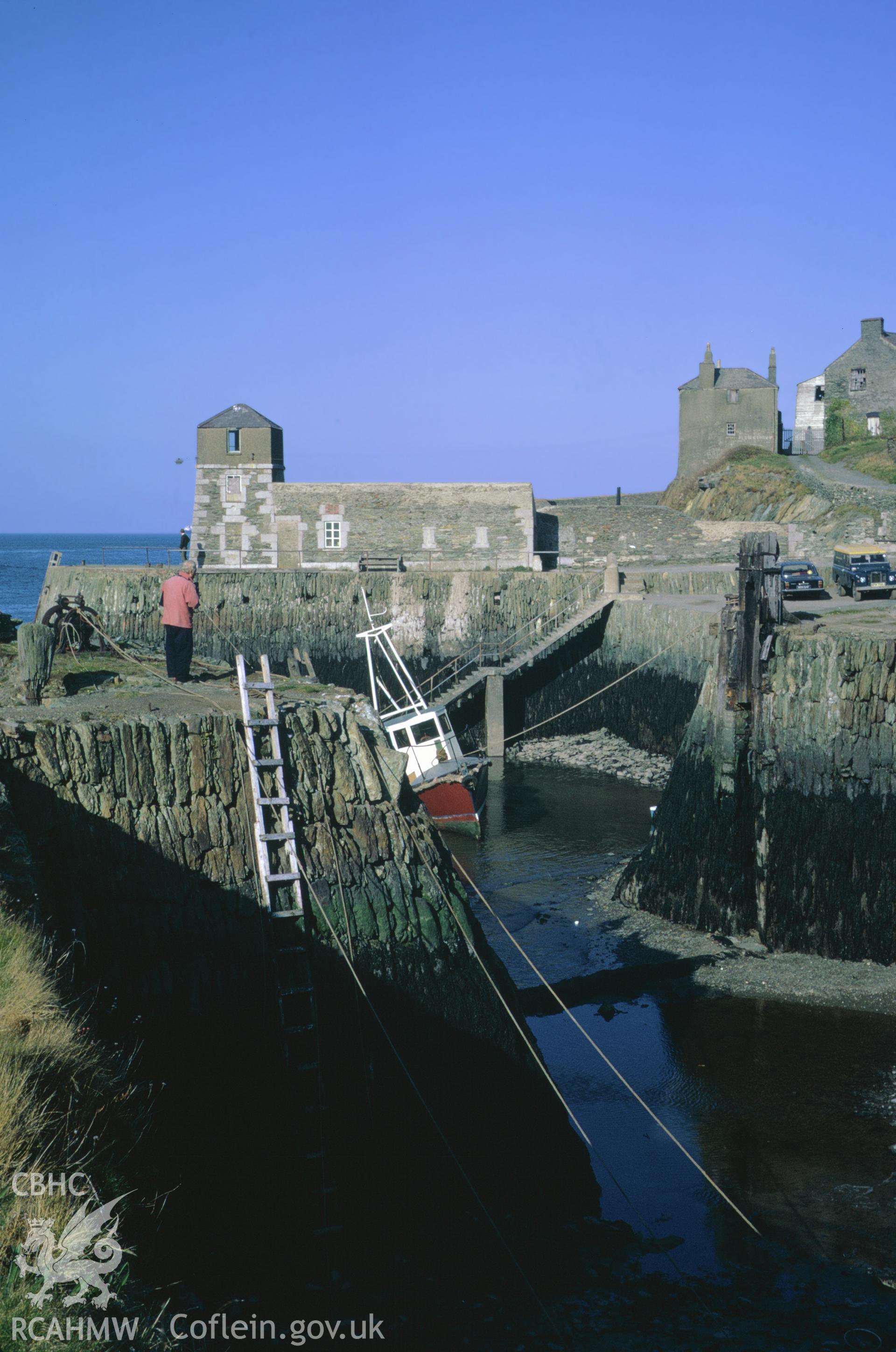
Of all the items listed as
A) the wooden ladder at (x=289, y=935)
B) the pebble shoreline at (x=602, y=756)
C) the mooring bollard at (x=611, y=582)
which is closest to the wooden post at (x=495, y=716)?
the pebble shoreline at (x=602, y=756)

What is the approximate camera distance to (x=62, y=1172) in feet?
16.3

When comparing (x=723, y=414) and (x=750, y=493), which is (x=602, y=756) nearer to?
(x=750, y=493)

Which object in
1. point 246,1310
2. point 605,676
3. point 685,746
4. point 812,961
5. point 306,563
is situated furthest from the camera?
point 306,563

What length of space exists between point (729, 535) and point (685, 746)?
1169 inches

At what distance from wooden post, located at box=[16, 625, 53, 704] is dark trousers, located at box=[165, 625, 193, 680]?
1.76 metres

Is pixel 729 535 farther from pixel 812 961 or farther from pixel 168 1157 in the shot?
pixel 168 1157

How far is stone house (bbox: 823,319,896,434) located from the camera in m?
59.9

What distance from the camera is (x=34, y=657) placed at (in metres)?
10.9

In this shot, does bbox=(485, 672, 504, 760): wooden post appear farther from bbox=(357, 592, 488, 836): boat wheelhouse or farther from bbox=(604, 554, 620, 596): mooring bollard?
bbox=(604, 554, 620, 596): mooring bollard

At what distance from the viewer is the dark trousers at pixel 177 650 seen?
41.3 feet

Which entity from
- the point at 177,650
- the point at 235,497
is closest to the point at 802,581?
the point at 177,650

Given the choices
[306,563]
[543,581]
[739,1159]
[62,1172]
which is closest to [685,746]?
[739,1159]

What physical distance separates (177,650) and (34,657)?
2.05m

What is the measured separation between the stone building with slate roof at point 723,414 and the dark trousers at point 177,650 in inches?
2057
